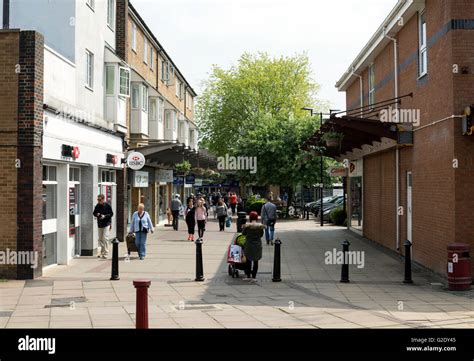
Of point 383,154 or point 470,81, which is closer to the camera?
point 470,81

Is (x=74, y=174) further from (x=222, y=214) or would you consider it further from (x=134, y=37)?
(x=222, y=214)

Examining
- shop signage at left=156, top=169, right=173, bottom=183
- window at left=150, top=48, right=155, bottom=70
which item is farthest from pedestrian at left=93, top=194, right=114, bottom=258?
window at left=150, top=48, right=155, bottom=70

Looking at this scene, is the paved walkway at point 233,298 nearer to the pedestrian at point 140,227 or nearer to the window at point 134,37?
the pedestrian at point 140,227

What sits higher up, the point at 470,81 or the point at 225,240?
the point at 470,81

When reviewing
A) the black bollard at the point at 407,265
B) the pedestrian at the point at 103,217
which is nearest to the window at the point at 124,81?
the pedestrian at the point at 103,217

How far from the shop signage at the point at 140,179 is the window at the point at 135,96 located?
9.03ft

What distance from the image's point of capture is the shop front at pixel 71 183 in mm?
14906

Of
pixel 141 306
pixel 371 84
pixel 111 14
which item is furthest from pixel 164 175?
pixel 141 306

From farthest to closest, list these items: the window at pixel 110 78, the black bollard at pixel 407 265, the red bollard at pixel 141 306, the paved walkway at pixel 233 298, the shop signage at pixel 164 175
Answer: the shop signage at pixel 164 175, the window at pixel 110 78, the black bollard at pixel 407 265, the paved walkway at pixel 233 298, the red bollard at pixel 141 306

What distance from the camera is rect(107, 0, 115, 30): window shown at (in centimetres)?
2187

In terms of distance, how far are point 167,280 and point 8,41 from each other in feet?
19.9

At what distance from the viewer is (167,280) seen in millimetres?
13422
